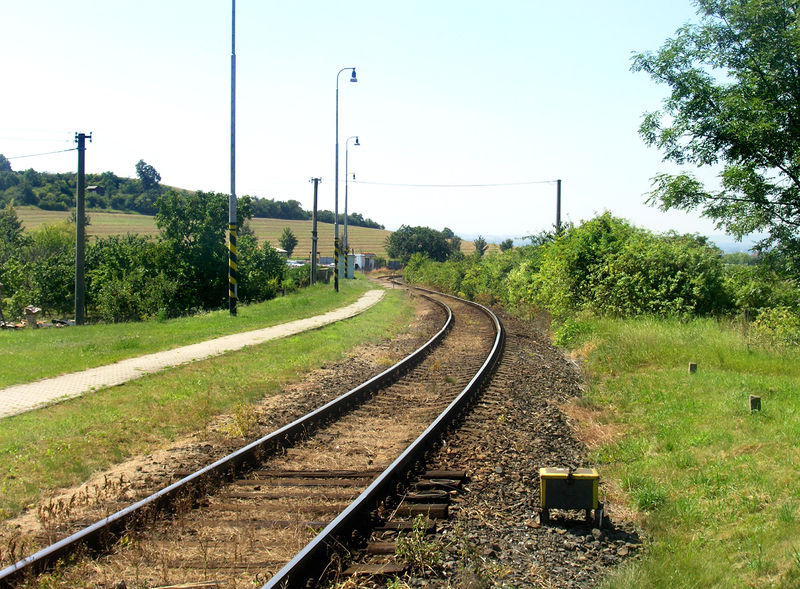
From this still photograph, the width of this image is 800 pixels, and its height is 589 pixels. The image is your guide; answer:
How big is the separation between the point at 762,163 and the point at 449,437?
562 inches

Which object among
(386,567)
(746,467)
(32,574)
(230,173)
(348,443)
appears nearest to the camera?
(32,574)

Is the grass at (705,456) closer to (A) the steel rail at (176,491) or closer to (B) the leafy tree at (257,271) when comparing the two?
(A) the steel rail at (176,491)

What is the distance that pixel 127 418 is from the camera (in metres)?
8.94

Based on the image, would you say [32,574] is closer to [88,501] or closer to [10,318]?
[88,501]

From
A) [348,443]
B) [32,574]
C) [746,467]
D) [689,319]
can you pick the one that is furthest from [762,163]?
[32,574]

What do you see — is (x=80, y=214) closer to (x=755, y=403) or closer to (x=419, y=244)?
(x=755, y=403)

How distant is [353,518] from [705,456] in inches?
160

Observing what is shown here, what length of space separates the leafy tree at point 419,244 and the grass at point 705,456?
78.4 metres

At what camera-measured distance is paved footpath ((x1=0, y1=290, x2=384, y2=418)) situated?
10.1 metres

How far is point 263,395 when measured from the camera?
10.8 m

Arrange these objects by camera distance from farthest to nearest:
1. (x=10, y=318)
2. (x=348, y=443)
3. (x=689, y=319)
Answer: (x=10, y=318) < (x=689, y=319) < (x=348, y=443)

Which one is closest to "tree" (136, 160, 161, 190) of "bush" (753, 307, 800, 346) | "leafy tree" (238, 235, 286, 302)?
"leafy tree" (238, 235, 286, 302)

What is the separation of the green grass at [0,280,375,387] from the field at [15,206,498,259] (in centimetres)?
5808

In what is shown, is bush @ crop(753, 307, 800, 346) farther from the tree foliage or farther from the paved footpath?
the paved footpath
